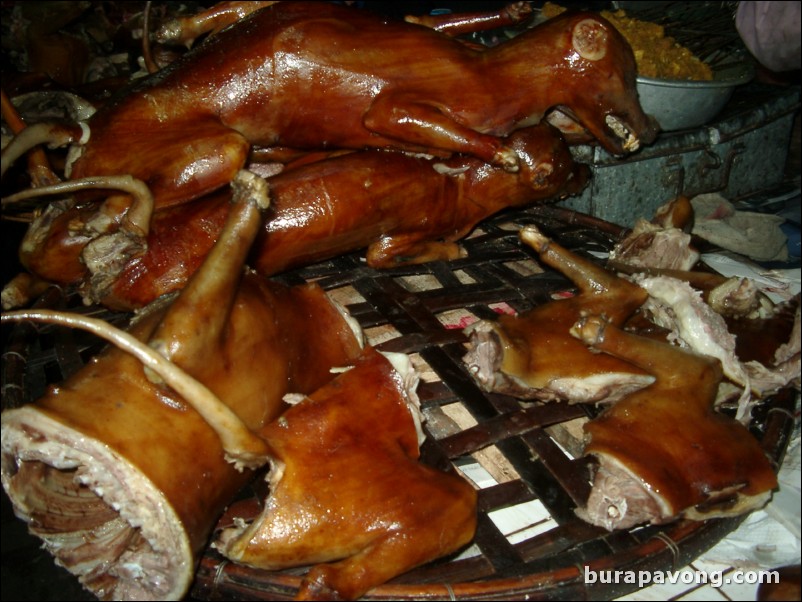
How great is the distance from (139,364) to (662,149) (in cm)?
310

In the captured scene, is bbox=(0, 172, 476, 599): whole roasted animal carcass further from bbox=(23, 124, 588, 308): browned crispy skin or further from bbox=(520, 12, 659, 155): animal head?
bbox=(520, 12, 659, 155): animal head

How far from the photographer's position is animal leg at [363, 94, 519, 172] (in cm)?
253

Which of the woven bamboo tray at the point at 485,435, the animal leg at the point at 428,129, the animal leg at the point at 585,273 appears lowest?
the woven bamboo tray at the point at 485,435

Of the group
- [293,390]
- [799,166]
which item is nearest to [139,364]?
[293,390]

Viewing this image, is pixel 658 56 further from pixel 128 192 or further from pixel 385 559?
pixel 385 559

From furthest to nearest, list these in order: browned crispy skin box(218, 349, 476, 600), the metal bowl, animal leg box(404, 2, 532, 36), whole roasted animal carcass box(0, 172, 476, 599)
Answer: the metal bowl → animal leg box(404, 2, 532, 36) → browned crispy skin box(218, 349, 476, 600) → whole roasted animal carcass box(0, 172, 476, 599)

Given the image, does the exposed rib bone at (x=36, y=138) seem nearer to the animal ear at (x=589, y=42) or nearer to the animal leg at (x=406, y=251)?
the animal leg at (x=406, y=251)

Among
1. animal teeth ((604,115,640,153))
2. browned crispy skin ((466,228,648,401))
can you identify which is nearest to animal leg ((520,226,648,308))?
browned crispy skin ((466,228,648,401))

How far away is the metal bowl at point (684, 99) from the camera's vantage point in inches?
132

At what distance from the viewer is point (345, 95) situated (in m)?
2.56

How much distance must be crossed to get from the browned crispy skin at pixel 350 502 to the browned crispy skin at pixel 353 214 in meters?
0.84

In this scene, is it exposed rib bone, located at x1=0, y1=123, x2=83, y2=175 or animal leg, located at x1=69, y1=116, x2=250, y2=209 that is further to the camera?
animal leg, located at x1=69, y1=116, x2=250, y2=209
